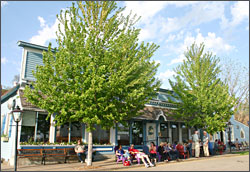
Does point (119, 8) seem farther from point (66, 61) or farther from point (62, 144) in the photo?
point (62, 144)

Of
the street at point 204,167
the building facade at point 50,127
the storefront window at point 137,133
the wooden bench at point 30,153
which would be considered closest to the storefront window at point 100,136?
the building facade at point 50,127

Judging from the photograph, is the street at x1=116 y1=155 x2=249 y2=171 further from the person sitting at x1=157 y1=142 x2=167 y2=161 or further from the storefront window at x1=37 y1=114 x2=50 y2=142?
the storefront window at x1=37 y1=114 x2=50 y2=142

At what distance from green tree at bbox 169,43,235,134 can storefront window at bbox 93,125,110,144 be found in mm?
6328

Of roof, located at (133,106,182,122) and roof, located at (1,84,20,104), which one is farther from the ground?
roof, located at (1,84,20,104)

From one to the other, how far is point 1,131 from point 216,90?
16.9 metres

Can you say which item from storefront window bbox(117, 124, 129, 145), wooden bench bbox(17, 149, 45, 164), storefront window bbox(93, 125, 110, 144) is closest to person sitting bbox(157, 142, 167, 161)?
storefront window bbox(117, 124, 129, 145)

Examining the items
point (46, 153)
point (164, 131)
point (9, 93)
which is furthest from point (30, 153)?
point (164, 131)

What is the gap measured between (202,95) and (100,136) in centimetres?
873

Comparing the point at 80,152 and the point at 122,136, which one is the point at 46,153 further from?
the point at 122,136

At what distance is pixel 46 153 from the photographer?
1402 cm

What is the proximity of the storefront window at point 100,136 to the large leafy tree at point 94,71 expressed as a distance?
4.20 m

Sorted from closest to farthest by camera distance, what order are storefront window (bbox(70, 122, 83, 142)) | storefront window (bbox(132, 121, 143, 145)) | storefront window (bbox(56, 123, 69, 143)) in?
1. storefront window (bbox(56, 123, 69, 143))
2. storefront window (bbox(70, 122, 83, 142))
3. storefront window (bbox(132, 121, 143, 145))

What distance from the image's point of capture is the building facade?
47.4ft

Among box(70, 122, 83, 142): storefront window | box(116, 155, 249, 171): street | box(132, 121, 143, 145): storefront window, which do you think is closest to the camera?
box(116, 155, 249, 171): street
